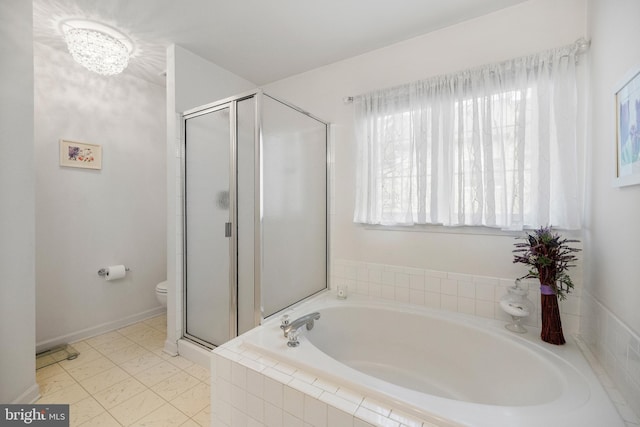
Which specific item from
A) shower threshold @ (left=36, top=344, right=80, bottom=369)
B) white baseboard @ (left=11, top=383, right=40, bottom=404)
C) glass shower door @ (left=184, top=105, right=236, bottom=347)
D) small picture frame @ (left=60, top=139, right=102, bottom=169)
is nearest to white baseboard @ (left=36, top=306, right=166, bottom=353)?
shower threshold @ (left=36, top=344, right=80, bottom=369)

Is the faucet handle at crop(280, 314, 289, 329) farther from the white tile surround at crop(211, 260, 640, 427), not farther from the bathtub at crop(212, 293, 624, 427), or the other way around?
the white tile surround at crop(211, 260, 640, 427)

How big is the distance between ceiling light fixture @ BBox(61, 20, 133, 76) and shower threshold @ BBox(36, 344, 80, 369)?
214 cm

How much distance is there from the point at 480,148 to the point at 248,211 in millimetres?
1526

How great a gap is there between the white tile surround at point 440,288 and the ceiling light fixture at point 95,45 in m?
2.25

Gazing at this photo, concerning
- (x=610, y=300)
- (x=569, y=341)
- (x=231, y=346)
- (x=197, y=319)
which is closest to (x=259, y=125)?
(x=231, y=346)

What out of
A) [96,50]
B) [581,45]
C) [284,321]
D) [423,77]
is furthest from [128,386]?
[581,45]

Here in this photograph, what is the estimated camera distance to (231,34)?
6.50 ft

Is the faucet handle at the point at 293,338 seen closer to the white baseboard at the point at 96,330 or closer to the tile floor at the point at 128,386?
the tile floor at the point at 128,386

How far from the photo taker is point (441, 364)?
5.45 feet

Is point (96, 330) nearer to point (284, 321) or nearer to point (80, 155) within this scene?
point (80, 155)

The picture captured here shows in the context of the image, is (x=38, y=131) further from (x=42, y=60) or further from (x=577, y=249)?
(x=577, y=249)

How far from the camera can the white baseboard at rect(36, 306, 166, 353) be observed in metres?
2.16

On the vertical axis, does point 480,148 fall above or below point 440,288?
above

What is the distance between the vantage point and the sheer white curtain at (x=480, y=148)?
1.47 m
